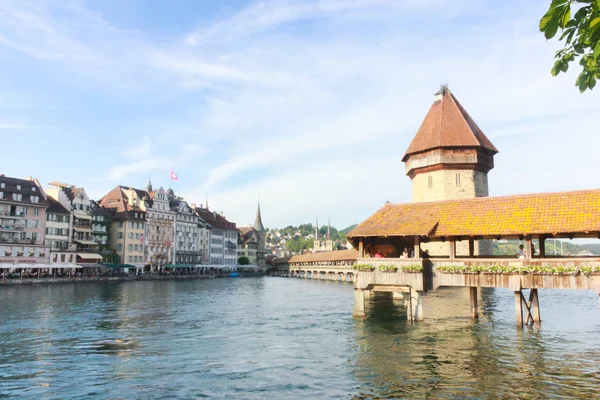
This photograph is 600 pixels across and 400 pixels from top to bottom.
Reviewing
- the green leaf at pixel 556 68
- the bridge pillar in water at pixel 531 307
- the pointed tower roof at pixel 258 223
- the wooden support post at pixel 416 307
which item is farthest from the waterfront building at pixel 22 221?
the pointed tower roof at pixel 258 223

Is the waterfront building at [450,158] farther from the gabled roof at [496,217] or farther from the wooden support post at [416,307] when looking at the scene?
the wooden support post at [416,307]

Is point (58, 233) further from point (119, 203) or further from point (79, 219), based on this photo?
point (119, 203)

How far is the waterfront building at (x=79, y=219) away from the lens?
259 feet

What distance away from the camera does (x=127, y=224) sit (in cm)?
9200

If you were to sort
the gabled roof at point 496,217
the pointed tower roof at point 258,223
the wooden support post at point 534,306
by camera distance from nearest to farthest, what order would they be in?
the gabled roof at point 496,217, the wooden support post at point 534,306, the pointed tower roof at point 258,223

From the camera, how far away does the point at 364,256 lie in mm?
25641

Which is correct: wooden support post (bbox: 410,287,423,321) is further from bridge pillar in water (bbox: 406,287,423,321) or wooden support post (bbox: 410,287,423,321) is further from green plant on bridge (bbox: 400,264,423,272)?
green plant on bridge (bbox: 400,264,423,272)

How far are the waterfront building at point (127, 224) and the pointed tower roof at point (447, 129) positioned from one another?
59.7 meters

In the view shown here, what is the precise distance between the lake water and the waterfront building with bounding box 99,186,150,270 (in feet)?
202

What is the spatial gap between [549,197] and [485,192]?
25331mm

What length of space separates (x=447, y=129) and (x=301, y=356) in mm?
34949

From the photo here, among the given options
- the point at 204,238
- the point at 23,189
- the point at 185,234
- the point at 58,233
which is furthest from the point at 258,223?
the point at 23,189

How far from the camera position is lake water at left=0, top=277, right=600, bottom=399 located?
45.5 ft

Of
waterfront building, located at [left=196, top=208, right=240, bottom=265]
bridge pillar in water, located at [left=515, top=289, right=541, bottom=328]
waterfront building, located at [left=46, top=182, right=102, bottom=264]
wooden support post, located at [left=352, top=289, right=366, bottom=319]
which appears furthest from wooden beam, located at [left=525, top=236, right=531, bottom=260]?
waterfront building, located at [left=196, top=208, right=240, bottom=265]
